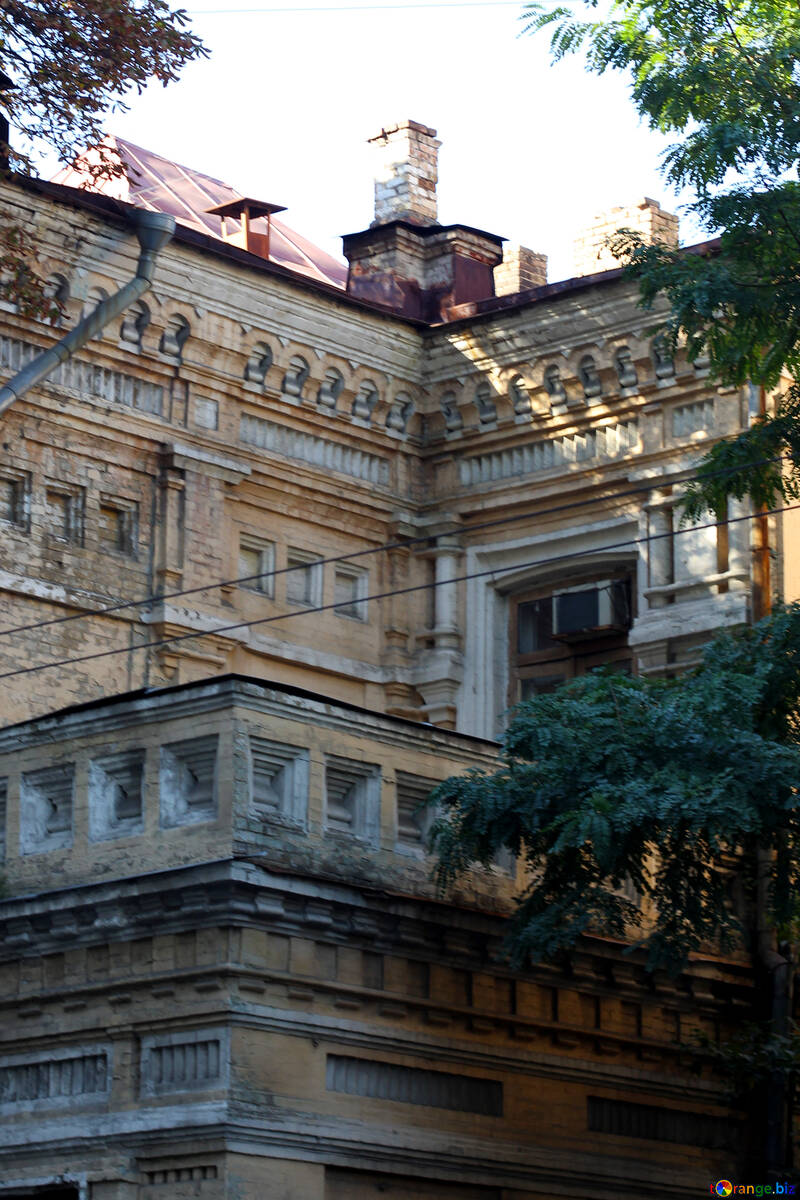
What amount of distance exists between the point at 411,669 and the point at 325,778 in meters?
7.00

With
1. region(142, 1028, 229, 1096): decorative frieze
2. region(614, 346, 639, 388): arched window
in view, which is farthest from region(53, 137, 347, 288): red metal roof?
region(142, 1028, 229, 1096): decorative frieze

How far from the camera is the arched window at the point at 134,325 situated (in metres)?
20.5

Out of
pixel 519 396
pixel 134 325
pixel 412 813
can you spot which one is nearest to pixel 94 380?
pixel 134 325

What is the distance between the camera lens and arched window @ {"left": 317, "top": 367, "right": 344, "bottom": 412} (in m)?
22.0

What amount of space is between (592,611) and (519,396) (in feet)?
7.17

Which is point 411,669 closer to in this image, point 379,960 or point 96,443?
point 96,443

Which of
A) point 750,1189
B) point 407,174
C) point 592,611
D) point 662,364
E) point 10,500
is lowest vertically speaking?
point 750,1189

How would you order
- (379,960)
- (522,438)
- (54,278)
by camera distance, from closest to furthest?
(379,960) < (54,278) < (522,438)

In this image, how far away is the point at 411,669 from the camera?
22281 mm

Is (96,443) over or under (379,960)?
over

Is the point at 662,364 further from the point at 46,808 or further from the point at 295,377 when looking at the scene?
the point at 46,808

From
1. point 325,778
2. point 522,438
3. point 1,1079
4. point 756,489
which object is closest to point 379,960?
point 325,778

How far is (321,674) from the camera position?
21672 millimetres

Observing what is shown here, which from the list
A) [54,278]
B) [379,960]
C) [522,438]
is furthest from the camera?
[522,438]
